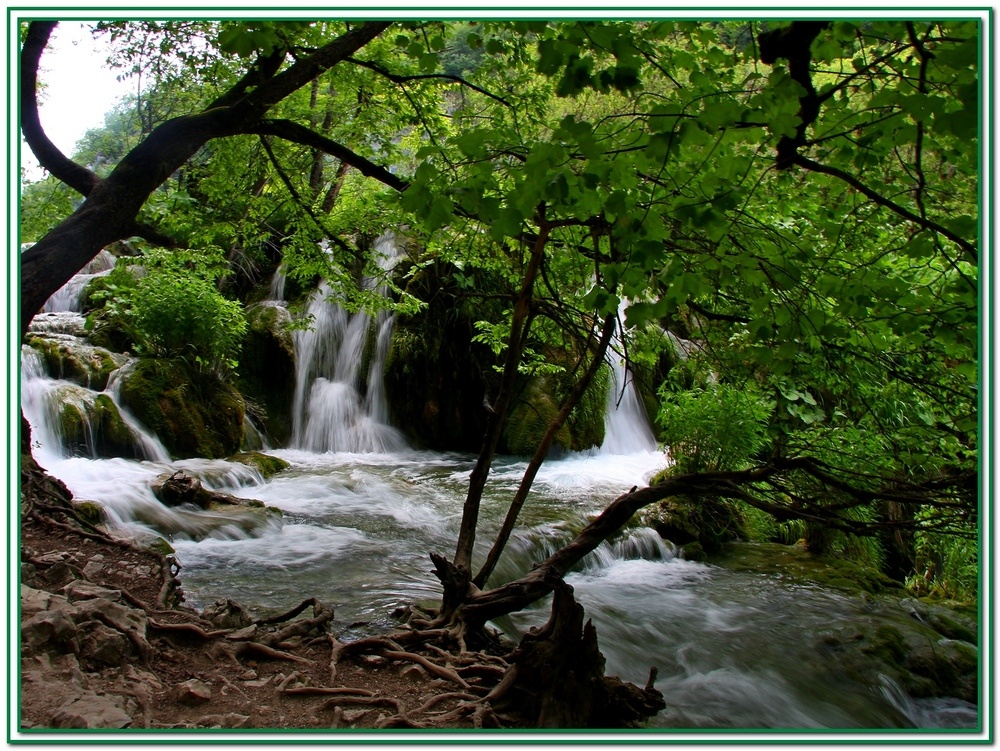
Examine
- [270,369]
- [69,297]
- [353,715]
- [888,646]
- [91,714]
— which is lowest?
[888,646]

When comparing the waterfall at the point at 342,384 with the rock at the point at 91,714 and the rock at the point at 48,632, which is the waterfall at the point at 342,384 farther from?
the rock at the point at 91,714

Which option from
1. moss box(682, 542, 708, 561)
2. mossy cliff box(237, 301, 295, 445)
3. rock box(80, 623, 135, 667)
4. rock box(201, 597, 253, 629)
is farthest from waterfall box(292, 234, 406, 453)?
rock box(80, 623, 135, 667)

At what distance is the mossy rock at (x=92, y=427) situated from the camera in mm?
6867

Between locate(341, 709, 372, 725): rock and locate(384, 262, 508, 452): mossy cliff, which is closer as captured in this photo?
locate(341, 709, 372, 725): rock

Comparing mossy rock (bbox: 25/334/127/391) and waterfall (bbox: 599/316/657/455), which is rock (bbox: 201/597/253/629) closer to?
mossy rock (bbox: 25/334/127/391)

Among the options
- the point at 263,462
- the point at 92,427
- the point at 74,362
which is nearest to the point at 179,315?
the point at 74,362

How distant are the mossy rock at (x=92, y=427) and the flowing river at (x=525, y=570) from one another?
13cm

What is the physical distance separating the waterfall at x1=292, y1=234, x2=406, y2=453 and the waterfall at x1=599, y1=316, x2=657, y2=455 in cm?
341

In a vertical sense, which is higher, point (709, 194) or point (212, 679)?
point (709, 194)

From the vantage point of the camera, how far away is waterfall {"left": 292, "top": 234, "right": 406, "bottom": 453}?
10406 mm

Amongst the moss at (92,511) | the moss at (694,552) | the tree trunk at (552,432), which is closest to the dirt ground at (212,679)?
the tree trunk at (552,432)

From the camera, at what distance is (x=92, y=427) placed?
23.0 ft

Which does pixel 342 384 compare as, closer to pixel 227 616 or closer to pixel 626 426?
pixel 626 426

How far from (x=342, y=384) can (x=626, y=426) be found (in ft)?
15.8
